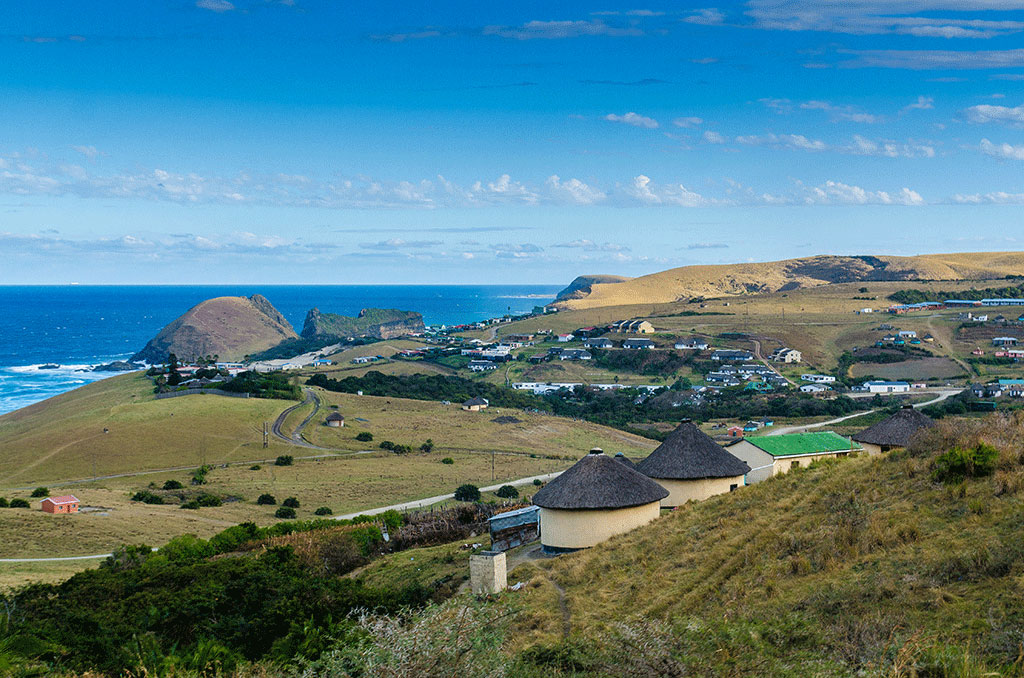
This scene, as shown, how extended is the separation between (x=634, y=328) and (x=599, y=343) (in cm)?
1130

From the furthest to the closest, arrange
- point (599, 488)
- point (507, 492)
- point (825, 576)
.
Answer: point (507, 492) → point (599, 488) → point (825, 576)

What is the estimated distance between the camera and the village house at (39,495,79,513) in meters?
39.7

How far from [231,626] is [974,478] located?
605 inches

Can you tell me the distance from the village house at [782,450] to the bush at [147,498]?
31.3m

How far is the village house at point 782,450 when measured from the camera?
3638 centimetres

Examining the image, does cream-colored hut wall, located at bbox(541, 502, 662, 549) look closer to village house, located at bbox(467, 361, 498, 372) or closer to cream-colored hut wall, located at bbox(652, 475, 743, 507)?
cream-colored hut wall, located at bbox(652, 475, 743, 507)

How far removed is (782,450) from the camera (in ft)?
122

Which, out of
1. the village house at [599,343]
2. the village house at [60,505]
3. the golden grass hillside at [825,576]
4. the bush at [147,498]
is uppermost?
the golden grass hillside at [825,576]

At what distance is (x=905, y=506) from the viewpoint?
52.4 feet

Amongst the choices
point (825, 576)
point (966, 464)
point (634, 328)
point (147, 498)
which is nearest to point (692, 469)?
point (966, 464)

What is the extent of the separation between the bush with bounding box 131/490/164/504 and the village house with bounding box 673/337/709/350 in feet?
262

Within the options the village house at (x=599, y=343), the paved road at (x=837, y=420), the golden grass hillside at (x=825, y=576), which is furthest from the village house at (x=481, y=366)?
the golden grass hillside at (x=825, y=576)

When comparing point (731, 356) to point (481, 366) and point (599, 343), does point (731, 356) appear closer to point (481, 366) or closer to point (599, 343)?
point (599, 343)

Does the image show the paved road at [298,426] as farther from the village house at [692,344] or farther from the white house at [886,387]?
the white house at [886,387]
